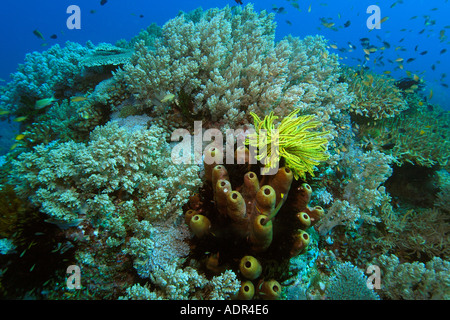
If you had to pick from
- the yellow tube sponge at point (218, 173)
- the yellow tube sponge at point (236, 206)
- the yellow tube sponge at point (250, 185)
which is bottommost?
the yellow tube sponge at point (236, 206)

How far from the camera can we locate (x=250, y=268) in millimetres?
2002

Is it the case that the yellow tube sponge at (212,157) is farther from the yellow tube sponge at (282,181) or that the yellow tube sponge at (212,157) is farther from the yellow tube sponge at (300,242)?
the yellow tube sponge at (300,242)

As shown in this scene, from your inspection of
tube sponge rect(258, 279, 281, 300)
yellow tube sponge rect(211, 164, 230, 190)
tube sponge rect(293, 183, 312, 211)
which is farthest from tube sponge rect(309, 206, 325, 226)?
yellow tube sponge rect(211, 164, 230, 190)

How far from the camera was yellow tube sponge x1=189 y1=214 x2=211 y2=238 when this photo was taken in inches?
85.1

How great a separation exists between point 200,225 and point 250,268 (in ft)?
2.17

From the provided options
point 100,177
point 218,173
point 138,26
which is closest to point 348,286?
point 218,173

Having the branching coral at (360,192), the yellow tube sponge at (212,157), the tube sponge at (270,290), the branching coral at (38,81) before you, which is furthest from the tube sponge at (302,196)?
the branching coral at (38,81)

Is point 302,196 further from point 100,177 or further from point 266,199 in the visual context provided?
point 100,177

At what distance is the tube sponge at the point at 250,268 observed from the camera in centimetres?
201

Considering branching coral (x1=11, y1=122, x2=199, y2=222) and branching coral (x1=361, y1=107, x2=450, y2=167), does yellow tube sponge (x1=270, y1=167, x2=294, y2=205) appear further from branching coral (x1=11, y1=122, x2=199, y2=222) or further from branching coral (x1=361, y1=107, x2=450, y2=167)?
branching coral (x1=361, y1=107, x2=450, y2=167)

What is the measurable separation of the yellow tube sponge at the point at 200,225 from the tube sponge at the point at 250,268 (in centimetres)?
52

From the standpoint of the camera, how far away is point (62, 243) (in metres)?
2.46

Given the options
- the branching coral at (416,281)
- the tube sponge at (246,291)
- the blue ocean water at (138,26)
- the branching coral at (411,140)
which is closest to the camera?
the tube sponge at (246,291)
